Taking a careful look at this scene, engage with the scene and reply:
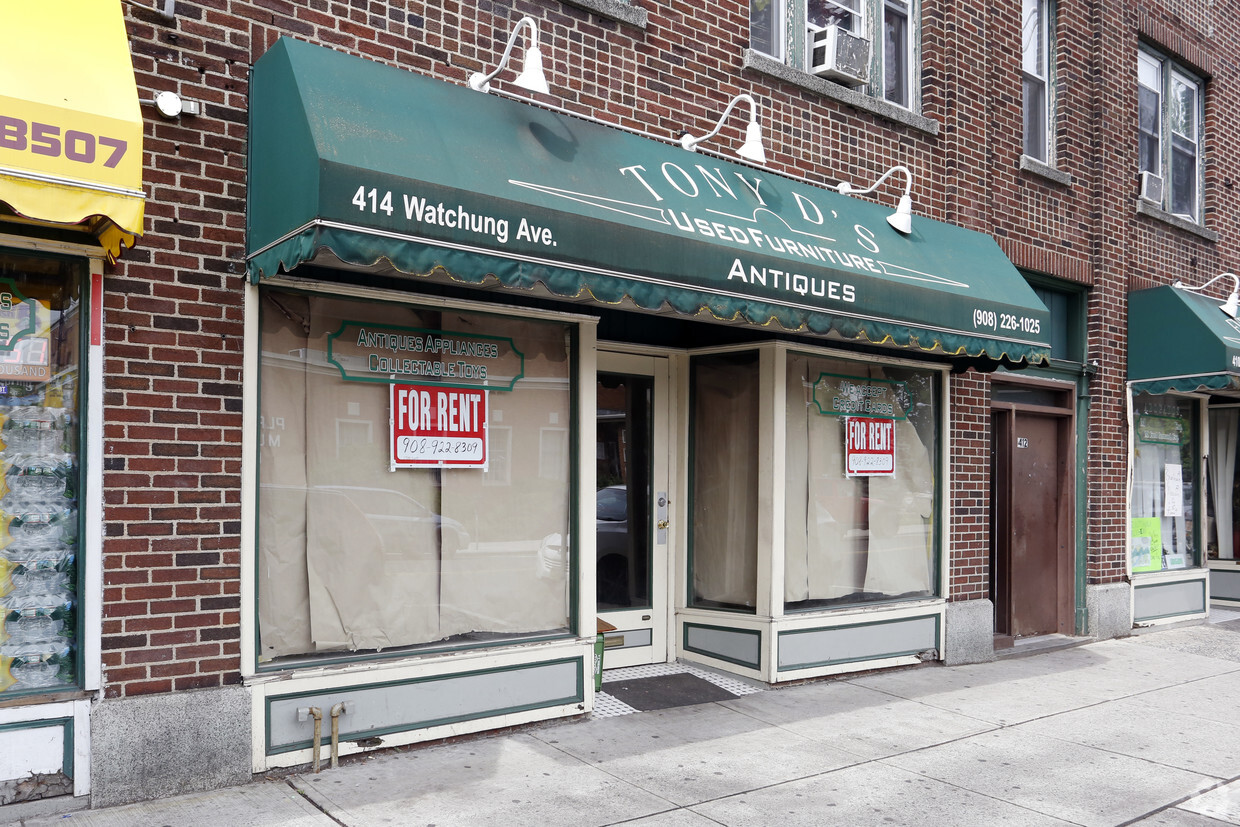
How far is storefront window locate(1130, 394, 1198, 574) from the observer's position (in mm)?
10938

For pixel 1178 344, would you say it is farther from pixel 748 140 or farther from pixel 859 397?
pixel 748 140

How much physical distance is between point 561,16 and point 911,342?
10.9 feet

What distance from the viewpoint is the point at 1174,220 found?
11430mm

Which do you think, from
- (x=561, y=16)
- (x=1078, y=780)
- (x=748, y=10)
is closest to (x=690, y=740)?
(x=1078, y=780)

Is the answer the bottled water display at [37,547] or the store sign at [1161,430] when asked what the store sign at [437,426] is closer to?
the bottled water display at [37,547]

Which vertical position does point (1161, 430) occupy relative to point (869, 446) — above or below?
above

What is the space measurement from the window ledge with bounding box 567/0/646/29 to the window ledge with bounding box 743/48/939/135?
3.47 ft

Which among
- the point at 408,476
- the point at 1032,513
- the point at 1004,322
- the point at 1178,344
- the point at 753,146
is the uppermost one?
the point at 753,146

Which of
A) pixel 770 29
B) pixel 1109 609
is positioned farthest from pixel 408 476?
pixel 1109 609

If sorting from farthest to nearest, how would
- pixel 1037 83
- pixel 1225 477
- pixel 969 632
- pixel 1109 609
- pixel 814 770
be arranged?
pixel 1225 477
pixel 1037 83
pixel 1109 609
pixel 969 632
pixel 814 770

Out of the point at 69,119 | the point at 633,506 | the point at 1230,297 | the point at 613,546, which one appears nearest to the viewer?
the point at 69,119

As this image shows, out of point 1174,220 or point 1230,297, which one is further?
point 1174,220

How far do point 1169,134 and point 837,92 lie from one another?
20.8 feet

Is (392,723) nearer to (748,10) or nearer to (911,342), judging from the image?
(911,342)
